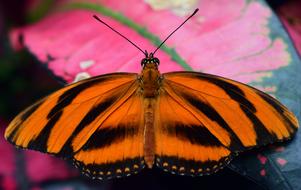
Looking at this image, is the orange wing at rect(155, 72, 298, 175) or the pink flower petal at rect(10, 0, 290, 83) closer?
the orange wing at rect(155, 72, 298, 175)

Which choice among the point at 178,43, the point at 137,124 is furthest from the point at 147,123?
the point at 178,43

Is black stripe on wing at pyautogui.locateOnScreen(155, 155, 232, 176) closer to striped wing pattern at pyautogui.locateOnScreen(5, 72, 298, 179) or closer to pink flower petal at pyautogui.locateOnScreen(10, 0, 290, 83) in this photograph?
striped wing pattern at pyautogui.locateOnScreen(5, 72, 298, 179)

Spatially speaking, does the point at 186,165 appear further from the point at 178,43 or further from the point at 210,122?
the point at 178,43

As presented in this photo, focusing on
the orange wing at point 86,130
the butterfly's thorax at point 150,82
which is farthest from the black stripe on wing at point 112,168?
the butterfly's thorax at point 150,82

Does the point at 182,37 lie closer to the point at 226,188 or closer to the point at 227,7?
the point at 227,7

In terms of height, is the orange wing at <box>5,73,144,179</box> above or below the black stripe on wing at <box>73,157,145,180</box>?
above

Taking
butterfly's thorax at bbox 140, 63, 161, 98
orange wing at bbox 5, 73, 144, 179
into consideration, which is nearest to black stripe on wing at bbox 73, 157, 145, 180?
orange wing at bbox 5, 73, 144, 179

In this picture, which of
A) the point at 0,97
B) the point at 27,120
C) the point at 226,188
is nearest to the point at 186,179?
the point at 226,188
